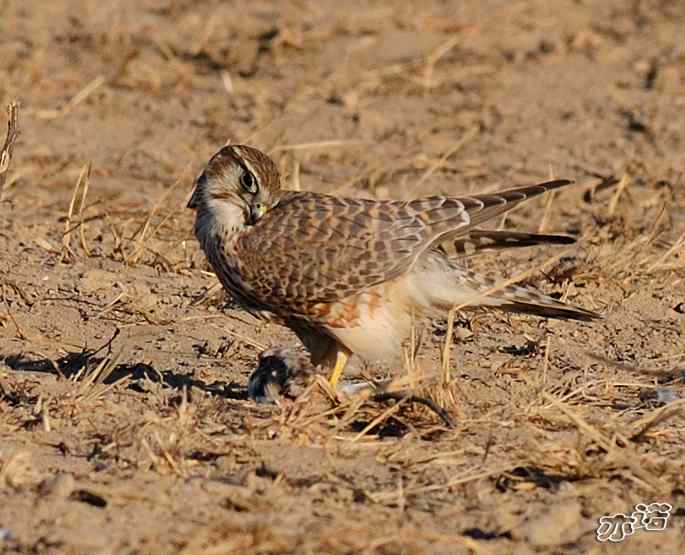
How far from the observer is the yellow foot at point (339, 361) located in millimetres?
6055

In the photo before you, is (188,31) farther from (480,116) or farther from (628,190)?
(628,190)

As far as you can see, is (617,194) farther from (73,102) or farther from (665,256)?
(73,102)

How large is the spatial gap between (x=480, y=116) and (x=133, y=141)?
88.4 inches

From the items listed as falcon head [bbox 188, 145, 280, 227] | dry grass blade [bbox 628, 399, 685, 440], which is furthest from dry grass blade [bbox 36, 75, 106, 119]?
dry grass blade [bbox 628, 399, 685, 440]

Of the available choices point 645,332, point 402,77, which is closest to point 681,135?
point 402,77

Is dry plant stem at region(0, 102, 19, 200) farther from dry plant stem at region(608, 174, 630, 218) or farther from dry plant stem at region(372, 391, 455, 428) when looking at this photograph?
dry plant stem at region(608, 174, 630, 218)

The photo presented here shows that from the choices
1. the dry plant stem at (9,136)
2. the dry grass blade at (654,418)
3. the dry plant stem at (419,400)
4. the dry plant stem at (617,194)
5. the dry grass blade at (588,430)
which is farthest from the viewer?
the dry plant stem at (617,194)

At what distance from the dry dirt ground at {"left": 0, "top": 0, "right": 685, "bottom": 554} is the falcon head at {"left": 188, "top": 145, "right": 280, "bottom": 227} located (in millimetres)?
652

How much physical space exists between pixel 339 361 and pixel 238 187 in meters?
0.80

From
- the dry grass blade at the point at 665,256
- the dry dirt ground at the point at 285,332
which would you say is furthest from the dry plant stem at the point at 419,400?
the dry grass blade at the point at 665,256

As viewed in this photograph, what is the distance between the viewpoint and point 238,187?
20.2ft

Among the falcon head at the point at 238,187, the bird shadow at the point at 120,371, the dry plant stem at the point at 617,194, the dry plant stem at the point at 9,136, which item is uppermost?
the dry plant stem at the point at 9,136

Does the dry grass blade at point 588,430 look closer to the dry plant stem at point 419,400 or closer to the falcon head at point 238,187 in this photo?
the dry plant stem at point 419,400

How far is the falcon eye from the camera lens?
6.06 m
